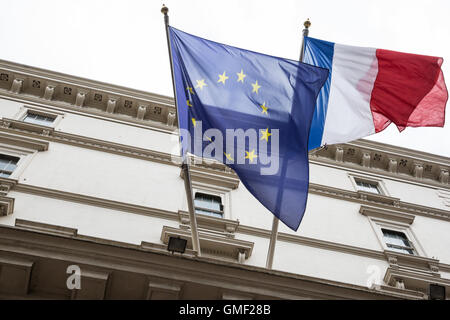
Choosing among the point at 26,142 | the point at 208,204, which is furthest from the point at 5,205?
the point at 208,204

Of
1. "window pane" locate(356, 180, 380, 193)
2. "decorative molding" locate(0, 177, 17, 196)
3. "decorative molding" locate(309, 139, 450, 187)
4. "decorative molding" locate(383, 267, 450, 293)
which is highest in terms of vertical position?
"decorative molding" locate(309, 139, 450, 187)

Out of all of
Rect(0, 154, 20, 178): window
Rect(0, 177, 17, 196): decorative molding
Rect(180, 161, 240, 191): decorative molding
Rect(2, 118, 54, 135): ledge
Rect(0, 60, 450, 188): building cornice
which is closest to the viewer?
Rect(0, 177, 17, 196): decorative molding

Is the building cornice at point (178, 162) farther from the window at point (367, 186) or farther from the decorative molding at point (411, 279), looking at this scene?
the decorative molding at point (411, 279)

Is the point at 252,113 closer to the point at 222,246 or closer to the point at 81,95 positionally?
the point at 222,246

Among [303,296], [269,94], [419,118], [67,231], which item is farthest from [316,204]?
[67,231]

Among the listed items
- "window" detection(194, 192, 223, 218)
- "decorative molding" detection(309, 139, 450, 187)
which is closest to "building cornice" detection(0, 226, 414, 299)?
"window" detection(194, 192, 223, 218)

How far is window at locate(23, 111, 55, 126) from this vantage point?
17547mm

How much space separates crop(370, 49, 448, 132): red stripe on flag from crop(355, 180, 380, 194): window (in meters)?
6.75

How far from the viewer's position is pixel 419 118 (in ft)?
38.3
